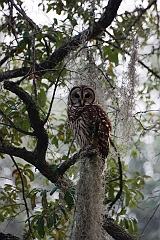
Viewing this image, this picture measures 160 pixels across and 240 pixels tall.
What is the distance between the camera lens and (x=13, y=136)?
8.93ft

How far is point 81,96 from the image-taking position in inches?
87.7

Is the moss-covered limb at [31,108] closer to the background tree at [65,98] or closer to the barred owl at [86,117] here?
the background tree at [65,98]

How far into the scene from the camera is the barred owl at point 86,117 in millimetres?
2113

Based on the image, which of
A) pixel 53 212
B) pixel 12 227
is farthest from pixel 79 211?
pixel 12 227

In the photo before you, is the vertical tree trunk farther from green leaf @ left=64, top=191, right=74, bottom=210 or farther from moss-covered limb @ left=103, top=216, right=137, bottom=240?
moss-covered limb @ left=103, top=216, right=137, bottom=240

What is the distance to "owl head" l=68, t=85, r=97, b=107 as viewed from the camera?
221 cm

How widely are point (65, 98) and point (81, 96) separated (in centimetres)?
14

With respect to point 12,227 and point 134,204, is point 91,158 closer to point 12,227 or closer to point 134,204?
point 134,204

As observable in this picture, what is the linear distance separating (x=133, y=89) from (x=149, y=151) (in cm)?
108

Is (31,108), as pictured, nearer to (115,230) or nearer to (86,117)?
(86,117)

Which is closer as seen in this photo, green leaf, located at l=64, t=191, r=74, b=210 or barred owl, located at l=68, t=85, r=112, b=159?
green leaf, located at l=64, t=191, r=74, b=210

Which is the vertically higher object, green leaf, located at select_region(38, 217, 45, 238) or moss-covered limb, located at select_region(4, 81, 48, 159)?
moss-covered limb, located at select_region(4, 81, 48, 159)

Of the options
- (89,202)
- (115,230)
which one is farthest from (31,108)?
(115,230)

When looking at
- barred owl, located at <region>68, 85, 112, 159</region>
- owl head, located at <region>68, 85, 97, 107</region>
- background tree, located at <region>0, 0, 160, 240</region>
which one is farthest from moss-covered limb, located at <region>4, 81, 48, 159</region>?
owl head, located at <region>68, 85, 97, 107</region>
